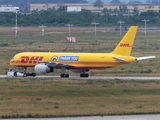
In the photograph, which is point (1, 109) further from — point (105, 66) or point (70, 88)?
point (105, 66)

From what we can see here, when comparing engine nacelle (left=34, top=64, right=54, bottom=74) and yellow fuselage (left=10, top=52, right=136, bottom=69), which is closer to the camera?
yellow fuselage (left=10, top=52, right=136, bottom=69)

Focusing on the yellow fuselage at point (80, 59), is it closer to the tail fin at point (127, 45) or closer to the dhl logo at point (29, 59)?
the dhl logo at point (29, 59)

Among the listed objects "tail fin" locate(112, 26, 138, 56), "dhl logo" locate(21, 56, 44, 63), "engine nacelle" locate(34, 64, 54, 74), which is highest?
"tail fin" locate(112, 26, 138, 56)

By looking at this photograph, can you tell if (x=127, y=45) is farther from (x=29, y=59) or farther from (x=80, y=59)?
(x=29, y=59)

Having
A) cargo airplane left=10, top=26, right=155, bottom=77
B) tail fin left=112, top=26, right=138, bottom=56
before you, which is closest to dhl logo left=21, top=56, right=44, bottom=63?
cargo airplane left=10, top=26, right=155, bottom=77

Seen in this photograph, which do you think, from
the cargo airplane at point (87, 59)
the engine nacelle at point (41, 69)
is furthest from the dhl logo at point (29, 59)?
the engine nacelle at point (41, 69)

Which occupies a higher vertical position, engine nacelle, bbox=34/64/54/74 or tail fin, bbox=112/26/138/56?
tail fin, bbox=112/26/138/56

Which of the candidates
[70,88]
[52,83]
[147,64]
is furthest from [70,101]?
[147,64]

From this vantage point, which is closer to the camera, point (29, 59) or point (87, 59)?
point (87, 59)

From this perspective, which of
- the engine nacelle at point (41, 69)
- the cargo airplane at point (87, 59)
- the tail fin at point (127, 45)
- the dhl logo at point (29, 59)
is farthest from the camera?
the dhl logo at point (29, 59)

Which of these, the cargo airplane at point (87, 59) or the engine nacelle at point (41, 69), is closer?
the cargo airplane at point (87, 59)

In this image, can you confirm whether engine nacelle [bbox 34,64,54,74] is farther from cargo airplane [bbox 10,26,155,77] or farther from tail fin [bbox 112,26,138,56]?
tail fin [bbox 112,26,138,56]

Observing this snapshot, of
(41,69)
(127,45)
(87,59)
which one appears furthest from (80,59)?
(127,45)

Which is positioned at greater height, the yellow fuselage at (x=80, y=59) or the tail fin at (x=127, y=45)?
the tail fin at (x=127, y=45)
